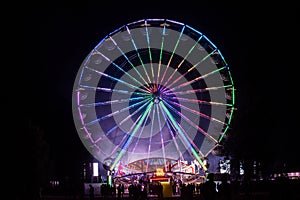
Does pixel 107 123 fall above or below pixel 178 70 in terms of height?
below

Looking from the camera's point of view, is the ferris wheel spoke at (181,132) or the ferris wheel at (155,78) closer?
the ferris wheel spoke at (181,132)

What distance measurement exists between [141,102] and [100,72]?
161 inches

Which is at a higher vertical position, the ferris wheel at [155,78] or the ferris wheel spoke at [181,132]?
the ferris wheel at [155,78]

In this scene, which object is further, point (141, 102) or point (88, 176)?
point (88, 176)

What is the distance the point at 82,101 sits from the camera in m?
38.5

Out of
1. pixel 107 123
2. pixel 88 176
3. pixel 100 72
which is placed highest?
pixel 100 72

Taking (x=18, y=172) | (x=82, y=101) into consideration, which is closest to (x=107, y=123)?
(x=82, y=101)

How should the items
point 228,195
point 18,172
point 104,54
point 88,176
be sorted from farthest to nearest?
point 88,176 → point 104,54 → point 18,172 → point 228,195

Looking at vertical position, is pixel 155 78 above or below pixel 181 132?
above

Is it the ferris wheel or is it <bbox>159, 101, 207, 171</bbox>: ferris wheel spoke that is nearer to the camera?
<bbox>159, 101, 207, 171</bbox>: ferris wheel spoke

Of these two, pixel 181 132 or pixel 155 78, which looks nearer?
pixel 181 132

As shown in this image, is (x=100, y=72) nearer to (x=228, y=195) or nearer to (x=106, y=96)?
(x=106, y=96)

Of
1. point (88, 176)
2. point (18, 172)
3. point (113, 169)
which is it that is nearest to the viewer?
point (18, 172)

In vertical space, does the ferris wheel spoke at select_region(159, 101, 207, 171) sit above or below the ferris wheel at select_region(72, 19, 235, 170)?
below
